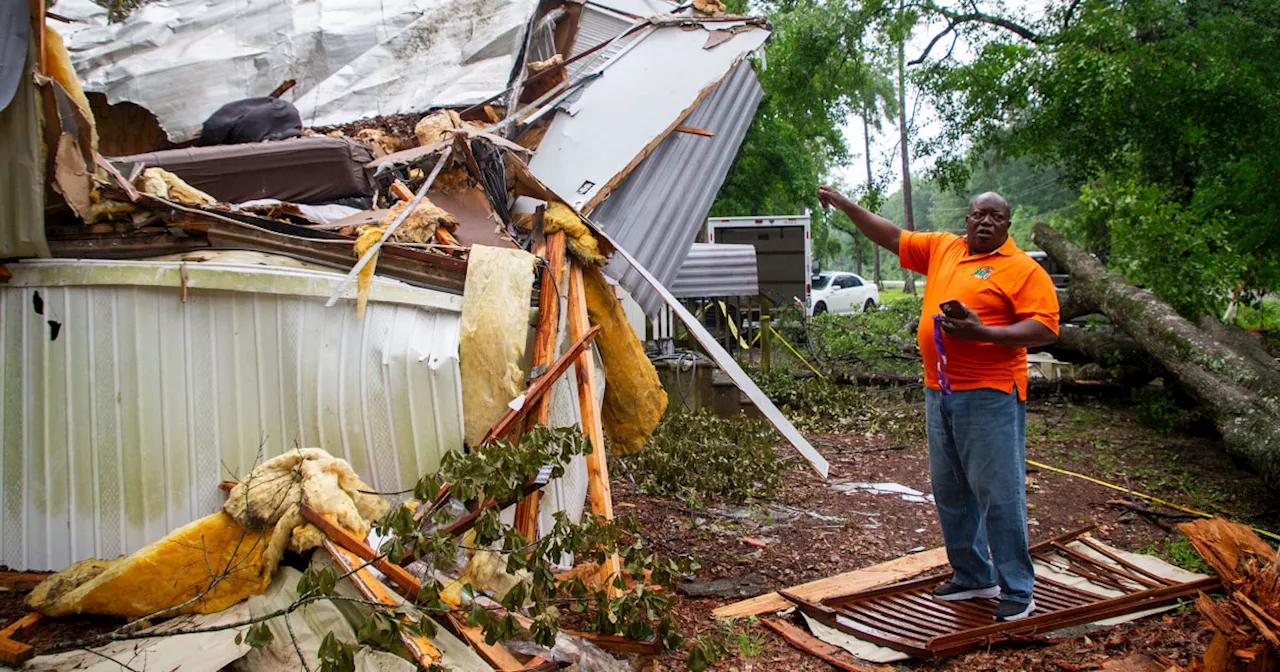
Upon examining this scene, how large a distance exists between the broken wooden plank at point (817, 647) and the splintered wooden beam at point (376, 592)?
1.55 metres

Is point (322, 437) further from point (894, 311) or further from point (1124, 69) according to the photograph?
point (894, 311)

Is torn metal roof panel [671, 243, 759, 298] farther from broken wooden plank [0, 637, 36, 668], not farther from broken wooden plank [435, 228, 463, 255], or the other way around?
broken wooden plank [0, 637, 36, 668]

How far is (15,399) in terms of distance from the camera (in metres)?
3.35

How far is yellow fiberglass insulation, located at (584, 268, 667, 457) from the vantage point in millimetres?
4301

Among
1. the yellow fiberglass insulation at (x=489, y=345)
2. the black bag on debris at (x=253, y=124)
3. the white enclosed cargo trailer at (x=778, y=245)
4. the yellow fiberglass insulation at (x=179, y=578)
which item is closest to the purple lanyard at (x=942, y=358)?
the yellow fiberglass insulation at (x=489, y=345)

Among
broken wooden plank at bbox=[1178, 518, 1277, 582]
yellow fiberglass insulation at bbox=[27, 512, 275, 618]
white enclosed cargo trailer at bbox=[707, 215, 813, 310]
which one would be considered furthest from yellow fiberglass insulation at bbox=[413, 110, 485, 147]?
white enclosed cargo trailer at bbox=[707, 215, 813, 310]

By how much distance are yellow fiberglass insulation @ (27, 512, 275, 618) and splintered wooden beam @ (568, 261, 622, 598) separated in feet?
3.98

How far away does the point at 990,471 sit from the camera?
11.8 ft

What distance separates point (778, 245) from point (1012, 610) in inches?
473

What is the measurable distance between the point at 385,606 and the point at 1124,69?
32.9 ft

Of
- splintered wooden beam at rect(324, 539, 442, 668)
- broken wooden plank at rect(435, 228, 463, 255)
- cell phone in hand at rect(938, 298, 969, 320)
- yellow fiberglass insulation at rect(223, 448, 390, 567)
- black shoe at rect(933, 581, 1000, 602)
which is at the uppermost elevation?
broken wooden plank at rect(435, 228, 463, 255)

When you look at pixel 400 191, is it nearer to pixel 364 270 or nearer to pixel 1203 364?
pixel 364 270

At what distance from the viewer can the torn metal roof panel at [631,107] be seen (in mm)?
4973

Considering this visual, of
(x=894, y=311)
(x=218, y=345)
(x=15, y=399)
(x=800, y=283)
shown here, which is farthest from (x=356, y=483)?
(x=894, y=311)
